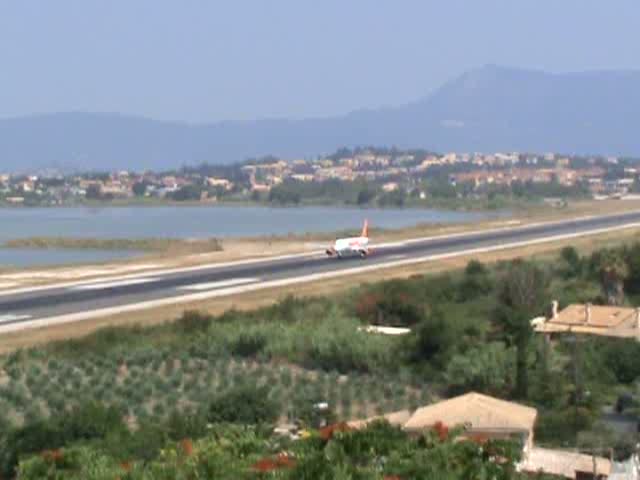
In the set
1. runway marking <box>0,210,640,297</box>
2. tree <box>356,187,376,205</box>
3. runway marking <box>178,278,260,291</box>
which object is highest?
runway marking <box>178,278,260,291</box>

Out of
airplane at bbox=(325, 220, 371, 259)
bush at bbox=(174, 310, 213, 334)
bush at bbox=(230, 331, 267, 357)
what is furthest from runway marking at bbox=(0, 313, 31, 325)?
airplane at bbox=(325, 220, 371, 259)

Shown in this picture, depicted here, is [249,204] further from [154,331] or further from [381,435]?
[381,435]

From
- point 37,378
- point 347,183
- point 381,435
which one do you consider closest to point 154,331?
point 37,378

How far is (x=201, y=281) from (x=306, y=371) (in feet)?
68.2

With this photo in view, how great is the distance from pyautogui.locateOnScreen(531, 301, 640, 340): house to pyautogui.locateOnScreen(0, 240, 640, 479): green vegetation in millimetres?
859

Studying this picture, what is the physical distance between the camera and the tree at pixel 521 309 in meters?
27.2

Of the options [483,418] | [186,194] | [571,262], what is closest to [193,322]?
[483,418]

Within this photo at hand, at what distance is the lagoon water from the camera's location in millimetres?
82312

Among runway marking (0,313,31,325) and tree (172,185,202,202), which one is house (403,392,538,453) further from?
tree (172,185,202,202)

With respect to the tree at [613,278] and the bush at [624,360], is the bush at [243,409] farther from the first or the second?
the tree at [613,278]

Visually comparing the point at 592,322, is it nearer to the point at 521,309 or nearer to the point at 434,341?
the point at 521,309

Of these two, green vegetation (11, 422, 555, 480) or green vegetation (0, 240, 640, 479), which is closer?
green vegetation (11, 422, 555, 480)

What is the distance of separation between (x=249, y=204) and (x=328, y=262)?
111384 mm

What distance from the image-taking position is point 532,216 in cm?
11238
